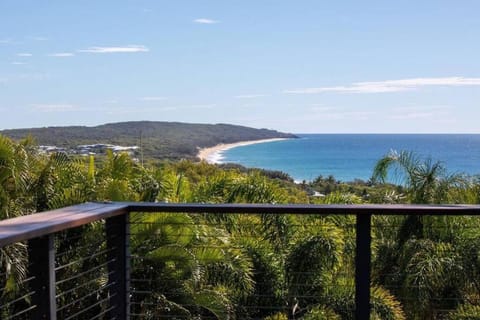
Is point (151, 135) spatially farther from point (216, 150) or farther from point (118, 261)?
point (118, 261)

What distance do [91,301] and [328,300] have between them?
2503 mm

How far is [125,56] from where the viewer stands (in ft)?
86.7

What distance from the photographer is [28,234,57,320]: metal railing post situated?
2275 mm

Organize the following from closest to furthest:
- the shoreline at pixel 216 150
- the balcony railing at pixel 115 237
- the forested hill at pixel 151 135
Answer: the balcony railing at pixel 115 237 < the forested hill at pixel 151 135 < the shoreline at pixel 216 150

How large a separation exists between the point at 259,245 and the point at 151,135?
12921mm

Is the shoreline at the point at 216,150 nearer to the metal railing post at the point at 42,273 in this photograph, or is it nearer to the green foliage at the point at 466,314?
the green foliage at the point at 466,314

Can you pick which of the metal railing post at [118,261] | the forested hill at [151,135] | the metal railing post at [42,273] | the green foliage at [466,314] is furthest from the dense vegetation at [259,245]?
the metal railing post at [42,273]

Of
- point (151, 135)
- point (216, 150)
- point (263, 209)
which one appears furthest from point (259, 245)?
point (216, 150)

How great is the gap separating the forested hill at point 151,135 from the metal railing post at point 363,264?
19.7ft

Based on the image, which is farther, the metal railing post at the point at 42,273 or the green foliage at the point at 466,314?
the green foliage at the point at 466,314

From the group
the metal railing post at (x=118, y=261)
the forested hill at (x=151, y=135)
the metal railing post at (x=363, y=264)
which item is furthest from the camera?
the forested hill at (x=151, y=135)

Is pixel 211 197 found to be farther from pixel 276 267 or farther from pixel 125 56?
pixel 125 56

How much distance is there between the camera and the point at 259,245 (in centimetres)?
726

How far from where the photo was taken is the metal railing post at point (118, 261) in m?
3.00
